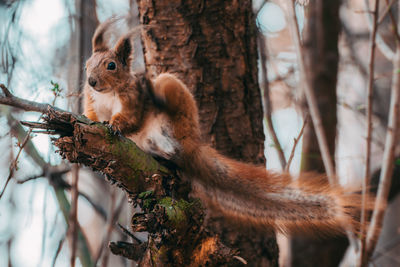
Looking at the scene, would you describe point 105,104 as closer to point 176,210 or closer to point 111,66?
point 111,66

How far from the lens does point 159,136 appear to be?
1.58 metres

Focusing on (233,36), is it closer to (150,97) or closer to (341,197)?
(150,97)

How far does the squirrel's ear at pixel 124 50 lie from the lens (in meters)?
1.52

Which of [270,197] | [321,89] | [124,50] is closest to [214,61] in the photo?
[124,50]

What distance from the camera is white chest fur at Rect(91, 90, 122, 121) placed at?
1542 mm

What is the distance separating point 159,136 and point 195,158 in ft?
0.61

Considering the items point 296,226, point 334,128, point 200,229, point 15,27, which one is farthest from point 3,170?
point 334,128

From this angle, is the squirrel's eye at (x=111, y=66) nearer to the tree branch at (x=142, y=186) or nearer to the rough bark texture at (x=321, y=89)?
the tree branch at (x=142, y=186)

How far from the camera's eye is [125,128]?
152 cm

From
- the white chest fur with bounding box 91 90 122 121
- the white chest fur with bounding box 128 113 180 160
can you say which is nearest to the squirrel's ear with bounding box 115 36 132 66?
the white chest fur with bounding box 91 90 122 121

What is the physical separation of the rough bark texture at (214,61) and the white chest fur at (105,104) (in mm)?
287

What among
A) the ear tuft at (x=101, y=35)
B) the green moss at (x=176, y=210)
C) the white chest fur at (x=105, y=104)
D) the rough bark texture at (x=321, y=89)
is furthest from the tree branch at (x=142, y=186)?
the rough bark texture at (x=321, y=89)

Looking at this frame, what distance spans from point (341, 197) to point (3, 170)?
4.09 feet

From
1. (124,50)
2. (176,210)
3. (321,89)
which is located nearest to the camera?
(176,210)
